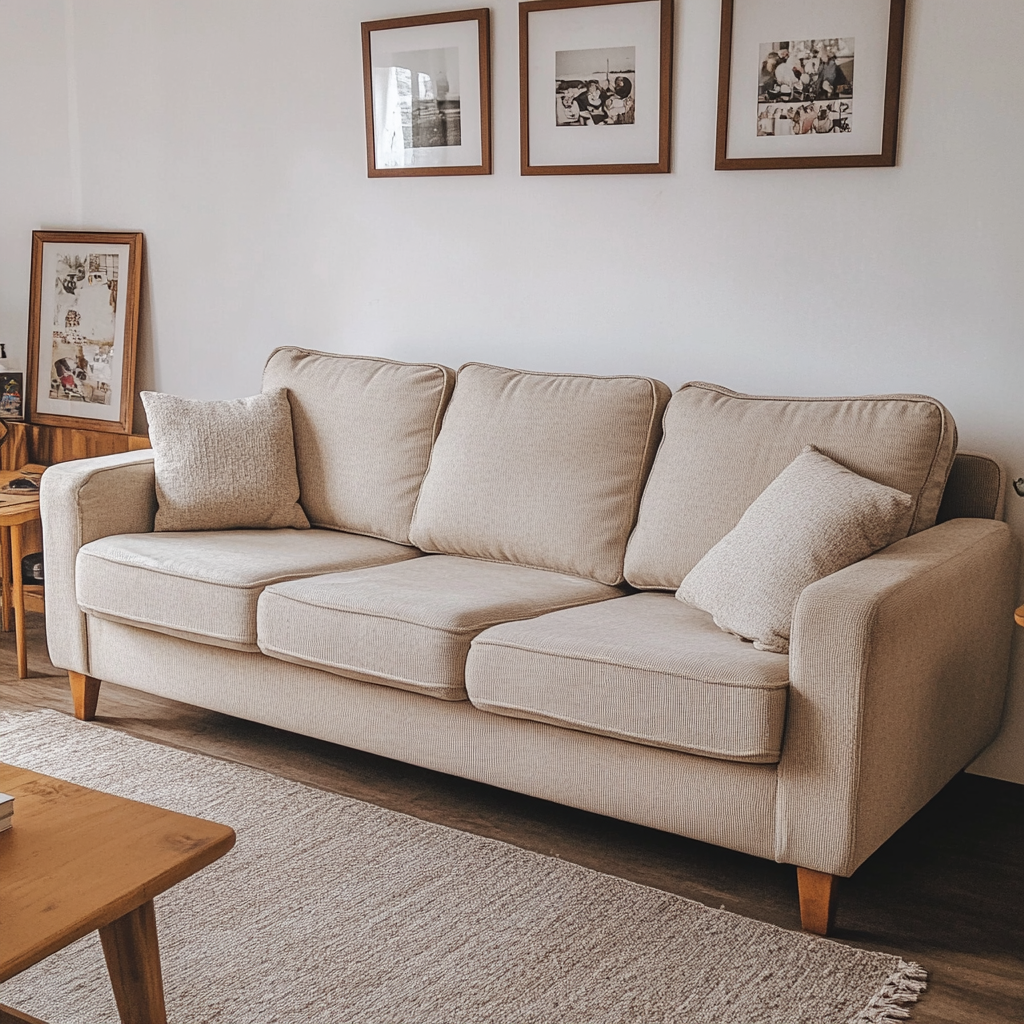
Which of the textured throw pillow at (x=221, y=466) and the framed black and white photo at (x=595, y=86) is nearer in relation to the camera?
the framed black and white photo at (x=595, y=86)

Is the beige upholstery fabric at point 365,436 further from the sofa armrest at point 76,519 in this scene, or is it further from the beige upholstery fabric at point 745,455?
the beige upholstery fabric at point 745,455

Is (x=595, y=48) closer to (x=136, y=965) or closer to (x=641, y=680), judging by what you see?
(x=641, y=680)

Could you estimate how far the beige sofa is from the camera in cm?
217

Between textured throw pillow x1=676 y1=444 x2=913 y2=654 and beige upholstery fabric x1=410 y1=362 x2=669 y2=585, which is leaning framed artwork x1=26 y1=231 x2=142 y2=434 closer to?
beige upholstery fabric x1=410 y1=362 x2=669 y2=585

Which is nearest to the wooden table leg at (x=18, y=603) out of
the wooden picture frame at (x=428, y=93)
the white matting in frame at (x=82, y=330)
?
the white matting in frame at (x=82, y=330)

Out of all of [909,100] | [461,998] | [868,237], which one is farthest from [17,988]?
[909,100]

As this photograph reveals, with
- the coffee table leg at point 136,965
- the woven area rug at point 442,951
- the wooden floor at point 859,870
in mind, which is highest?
the coffee table leg at point 136,965

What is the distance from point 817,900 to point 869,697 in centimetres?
40

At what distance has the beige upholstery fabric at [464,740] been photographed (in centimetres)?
227

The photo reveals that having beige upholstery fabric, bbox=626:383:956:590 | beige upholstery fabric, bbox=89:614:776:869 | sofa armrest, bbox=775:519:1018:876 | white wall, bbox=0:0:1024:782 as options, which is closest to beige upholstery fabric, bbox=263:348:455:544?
white wall, bbox=0:0:1024:782

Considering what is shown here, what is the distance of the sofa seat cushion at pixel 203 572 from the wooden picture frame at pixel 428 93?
3.64 feet

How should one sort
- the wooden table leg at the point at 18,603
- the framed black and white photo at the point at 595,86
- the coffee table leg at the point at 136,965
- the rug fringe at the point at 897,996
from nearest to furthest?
the coffee table leg at the point at 136,965
the rug fringe at the point at 897,996
the framed black and white photo at the point at 595,86
the wooden table leg at the point at 18,603

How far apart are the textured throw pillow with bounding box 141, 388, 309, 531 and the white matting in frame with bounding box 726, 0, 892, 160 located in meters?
1.43

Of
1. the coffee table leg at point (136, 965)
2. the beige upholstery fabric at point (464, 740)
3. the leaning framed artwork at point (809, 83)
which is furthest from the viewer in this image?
the leaning framed artwork at point (809, 83)
